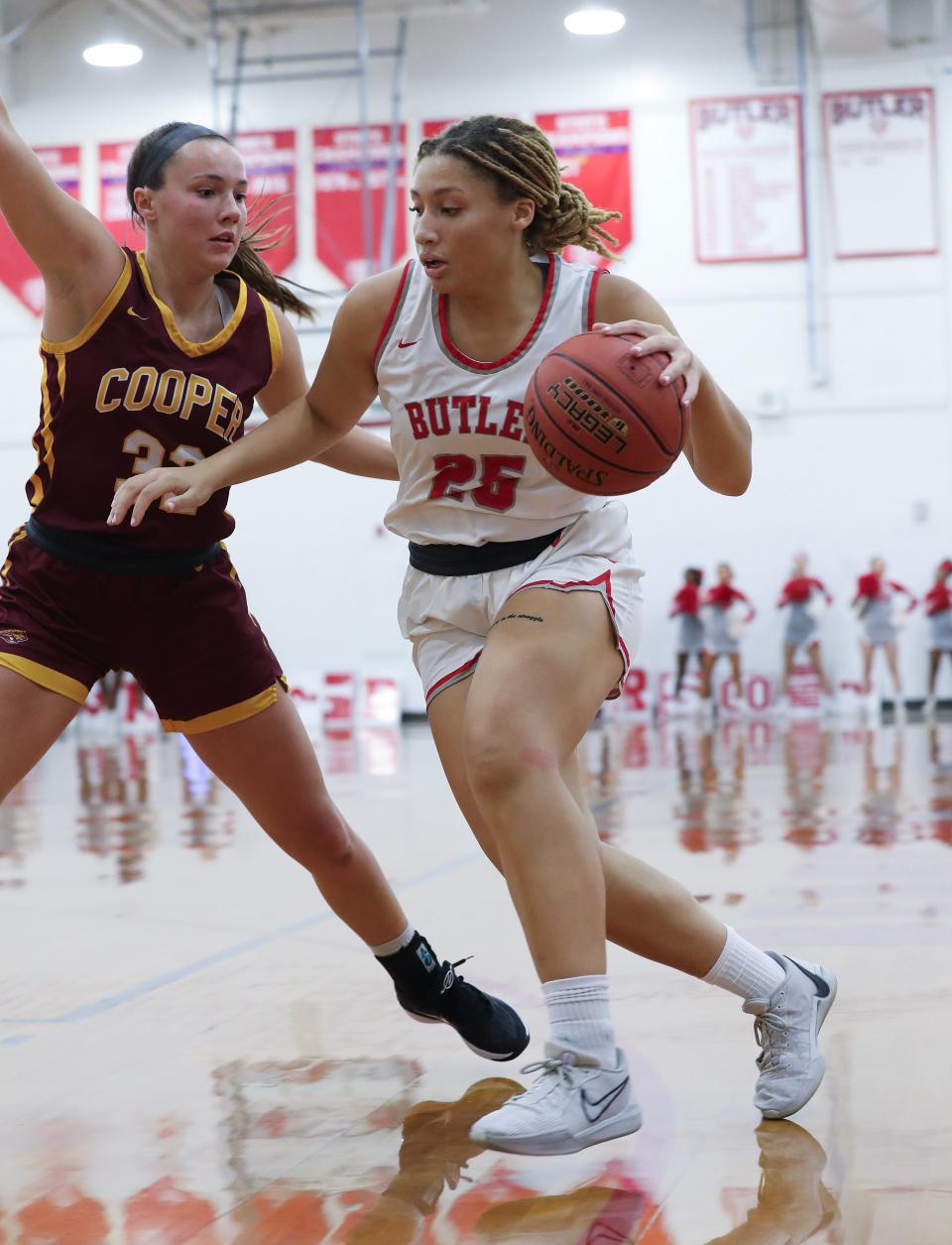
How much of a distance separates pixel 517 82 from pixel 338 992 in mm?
14433

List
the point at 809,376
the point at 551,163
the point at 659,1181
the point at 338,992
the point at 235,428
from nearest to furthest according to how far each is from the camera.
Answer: the point at 659,1181 < the point at 551,163 < the point at 235,428 < the point at 338,992 < the point at 809,376

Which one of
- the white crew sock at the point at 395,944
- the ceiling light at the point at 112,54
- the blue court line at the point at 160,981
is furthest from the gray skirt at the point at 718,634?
the white crew sock at the point at 395,944

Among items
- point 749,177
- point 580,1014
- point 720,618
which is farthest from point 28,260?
point 580,1014

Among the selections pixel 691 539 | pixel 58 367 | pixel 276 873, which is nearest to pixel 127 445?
pixel 58 367

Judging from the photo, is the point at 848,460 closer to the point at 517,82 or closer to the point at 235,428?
the point at 517,82

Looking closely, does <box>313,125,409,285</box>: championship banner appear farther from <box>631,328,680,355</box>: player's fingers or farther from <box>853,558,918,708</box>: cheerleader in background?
<box>631,328,680,355</box>: player's fingers

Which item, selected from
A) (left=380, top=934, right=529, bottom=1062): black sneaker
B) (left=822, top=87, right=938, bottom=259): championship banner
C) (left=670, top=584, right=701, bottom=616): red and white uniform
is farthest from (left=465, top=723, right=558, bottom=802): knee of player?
(left=822, top=87, right=938, bottom=259): championship banner

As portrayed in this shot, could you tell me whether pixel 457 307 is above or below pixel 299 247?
below

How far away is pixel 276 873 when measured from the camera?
563 cm

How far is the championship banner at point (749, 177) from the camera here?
52.9 feet

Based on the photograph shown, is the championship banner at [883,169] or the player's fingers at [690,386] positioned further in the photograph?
the championship banner at [883,169]

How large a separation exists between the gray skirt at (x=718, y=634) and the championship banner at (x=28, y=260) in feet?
25.8

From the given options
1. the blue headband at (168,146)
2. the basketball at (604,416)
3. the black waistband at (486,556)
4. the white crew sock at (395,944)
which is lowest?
the white crew sock at (395,944)

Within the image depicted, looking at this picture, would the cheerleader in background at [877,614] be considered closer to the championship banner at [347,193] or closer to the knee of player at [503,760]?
the championship banner at [347,193]
